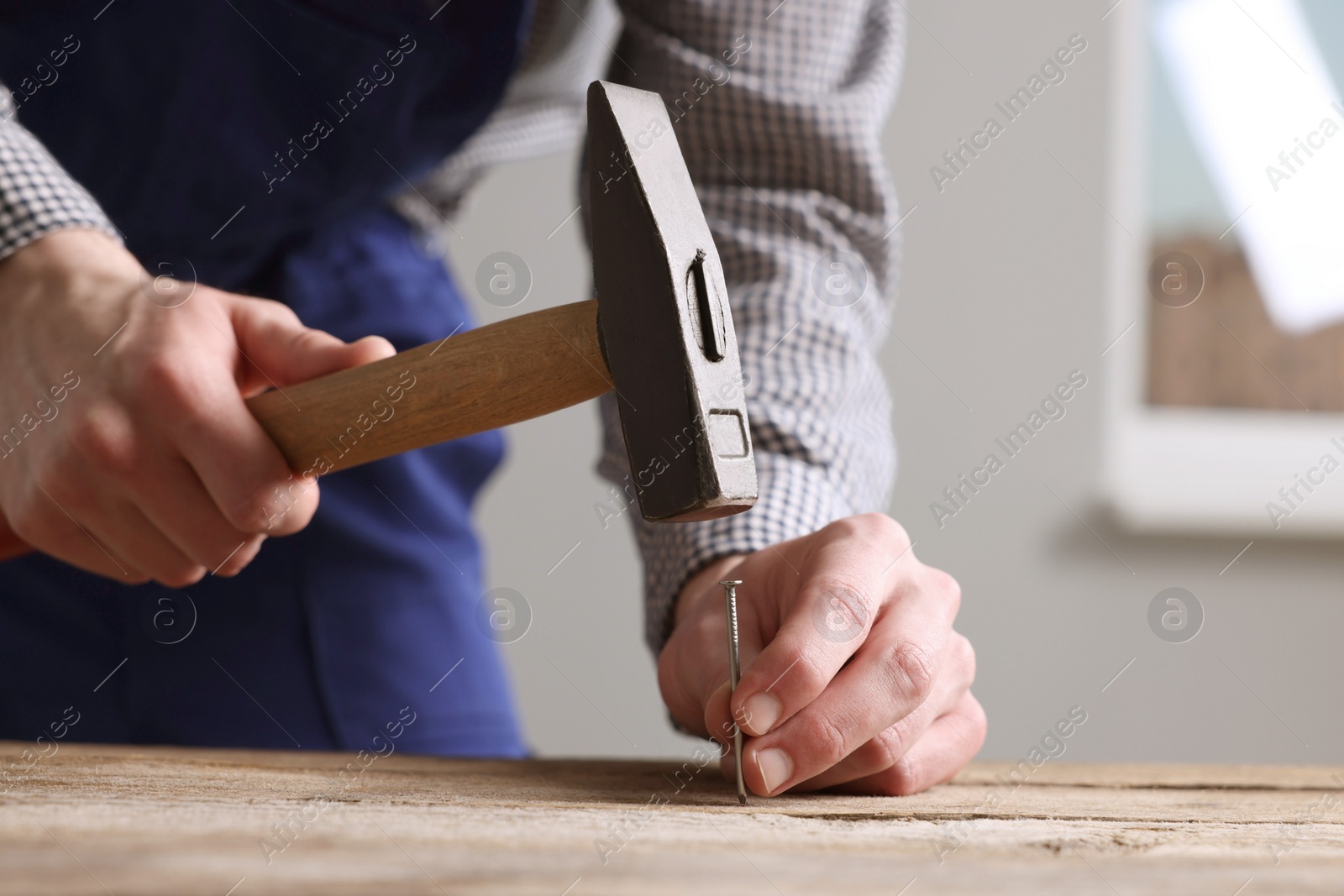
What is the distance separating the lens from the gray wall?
197 cm

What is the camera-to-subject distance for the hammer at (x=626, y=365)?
0.51 meters

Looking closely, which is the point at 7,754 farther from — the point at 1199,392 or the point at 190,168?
the point at 1199,392

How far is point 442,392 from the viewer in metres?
0.60

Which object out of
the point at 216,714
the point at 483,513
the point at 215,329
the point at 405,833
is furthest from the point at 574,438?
the point at 405,833

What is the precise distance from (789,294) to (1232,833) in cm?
48

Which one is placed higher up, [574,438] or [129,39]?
[129,39]

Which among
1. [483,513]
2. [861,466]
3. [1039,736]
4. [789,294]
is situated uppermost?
[789,294]

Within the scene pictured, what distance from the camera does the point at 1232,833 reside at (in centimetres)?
45
